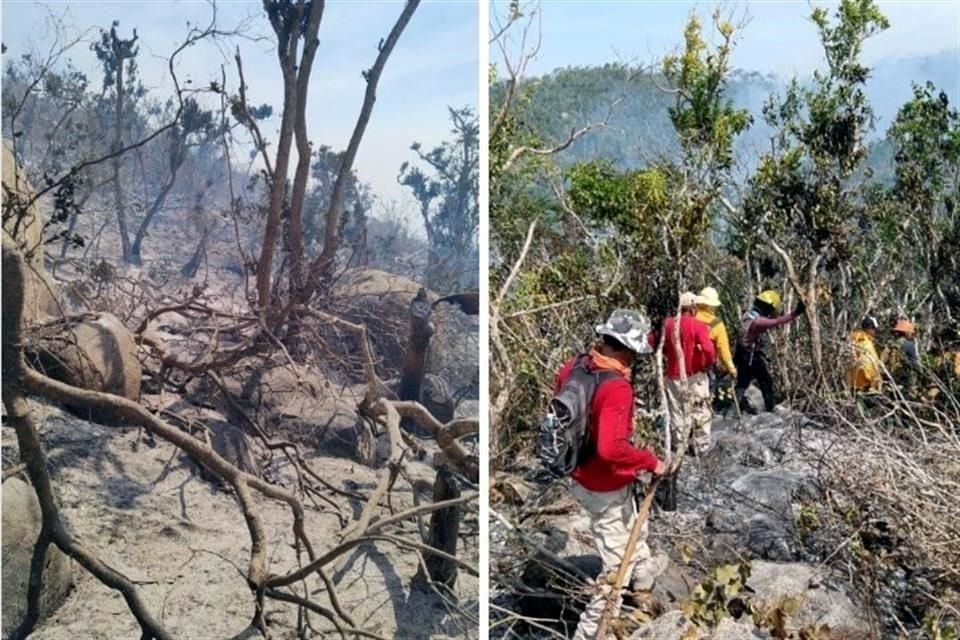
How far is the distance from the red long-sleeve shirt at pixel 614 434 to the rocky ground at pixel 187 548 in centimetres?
52

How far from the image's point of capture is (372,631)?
12.5 ft

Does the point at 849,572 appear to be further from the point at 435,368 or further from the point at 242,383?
the point at 242,383

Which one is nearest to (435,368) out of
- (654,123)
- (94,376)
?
(94,376)

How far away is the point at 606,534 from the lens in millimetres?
4051

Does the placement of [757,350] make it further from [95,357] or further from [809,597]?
[95,357]

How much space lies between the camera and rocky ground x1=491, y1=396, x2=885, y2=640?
3.87 meters

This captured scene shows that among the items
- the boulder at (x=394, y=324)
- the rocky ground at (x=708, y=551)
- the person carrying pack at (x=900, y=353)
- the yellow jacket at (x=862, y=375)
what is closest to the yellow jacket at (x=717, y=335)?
the rocky ground at (x=708, y=551)

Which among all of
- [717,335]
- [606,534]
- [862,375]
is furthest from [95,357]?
[862,375]

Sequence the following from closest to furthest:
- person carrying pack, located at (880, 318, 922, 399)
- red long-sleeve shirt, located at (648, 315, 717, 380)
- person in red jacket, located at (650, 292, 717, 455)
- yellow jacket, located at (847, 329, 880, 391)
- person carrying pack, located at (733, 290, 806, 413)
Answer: person in red jacket, located at (650, 292, 717, 455), red long-sleeve shirt, located at (648, 315, 717, 380), yellow jacket, located at (847, 329, 880, 391), person carrying pack, located at (880, 318, 922, 399), person carrying pack, located at (733, 290, 806, 413)

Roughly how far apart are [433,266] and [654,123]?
843 centimetres

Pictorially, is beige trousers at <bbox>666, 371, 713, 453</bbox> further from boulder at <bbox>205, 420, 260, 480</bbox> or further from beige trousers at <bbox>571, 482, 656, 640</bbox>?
boulder at <bbox>205, 420, 260, 480</bbox>

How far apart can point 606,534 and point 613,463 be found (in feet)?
1.19

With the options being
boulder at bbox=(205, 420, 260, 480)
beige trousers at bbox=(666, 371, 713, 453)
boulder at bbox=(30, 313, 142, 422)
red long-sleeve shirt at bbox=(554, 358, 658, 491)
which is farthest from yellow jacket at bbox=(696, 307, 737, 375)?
boulder at bbox=(30, 313, 142, 422)

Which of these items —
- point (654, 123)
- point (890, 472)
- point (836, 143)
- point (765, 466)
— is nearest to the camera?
point (890, 472)
